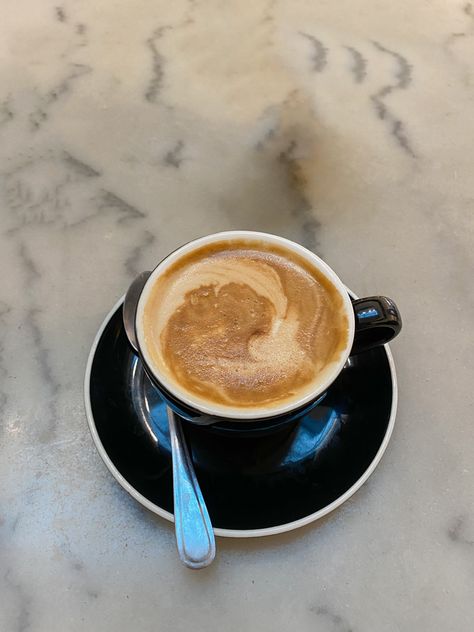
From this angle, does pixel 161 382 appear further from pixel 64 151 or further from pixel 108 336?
pixel 64 151

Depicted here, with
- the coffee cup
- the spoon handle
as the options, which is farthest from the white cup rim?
the spoon handle

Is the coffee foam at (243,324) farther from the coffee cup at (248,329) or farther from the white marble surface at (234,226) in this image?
the white marble surface at (234,226)

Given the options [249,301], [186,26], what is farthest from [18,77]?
[249,301]

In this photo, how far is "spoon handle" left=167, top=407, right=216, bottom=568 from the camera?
623 millimetres

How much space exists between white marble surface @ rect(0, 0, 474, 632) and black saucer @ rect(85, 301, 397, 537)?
7cm

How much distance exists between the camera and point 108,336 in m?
0.78

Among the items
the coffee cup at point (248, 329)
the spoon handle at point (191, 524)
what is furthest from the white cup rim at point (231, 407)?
the spoon handle at point (191, 524)

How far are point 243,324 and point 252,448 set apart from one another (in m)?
0.17

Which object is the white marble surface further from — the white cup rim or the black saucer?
the white cup rim

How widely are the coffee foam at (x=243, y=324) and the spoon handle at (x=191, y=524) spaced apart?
0.12 meters

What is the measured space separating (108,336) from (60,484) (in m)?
0.21

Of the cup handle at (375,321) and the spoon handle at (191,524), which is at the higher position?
the cup handle at (375,321)

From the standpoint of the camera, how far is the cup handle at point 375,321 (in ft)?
2.14

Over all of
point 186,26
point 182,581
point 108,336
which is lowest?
point 182,581
